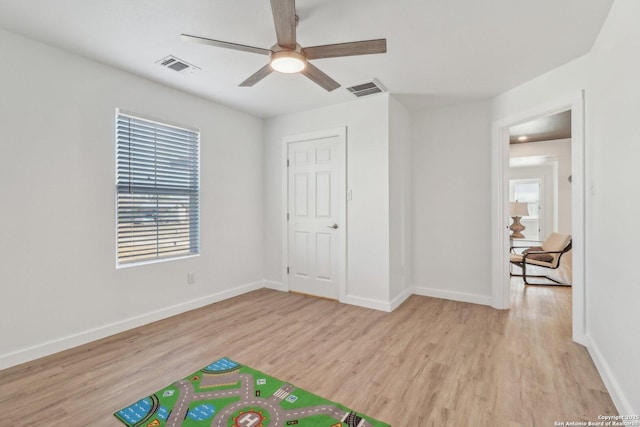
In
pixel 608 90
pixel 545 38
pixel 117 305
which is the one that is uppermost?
pixel 545 38

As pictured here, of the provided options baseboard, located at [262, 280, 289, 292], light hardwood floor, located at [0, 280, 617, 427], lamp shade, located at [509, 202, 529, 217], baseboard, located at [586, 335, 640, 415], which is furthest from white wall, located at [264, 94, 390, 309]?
lamp shade, located at [509, 202, 529, 217]

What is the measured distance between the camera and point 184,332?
3.03m

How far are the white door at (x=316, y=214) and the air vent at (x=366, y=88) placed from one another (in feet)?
1.87

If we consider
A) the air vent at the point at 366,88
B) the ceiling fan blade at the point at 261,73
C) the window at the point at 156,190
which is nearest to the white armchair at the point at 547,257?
the air vent at the point at 366,88

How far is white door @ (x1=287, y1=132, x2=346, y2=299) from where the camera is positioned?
4.04 meters

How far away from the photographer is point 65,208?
266cm

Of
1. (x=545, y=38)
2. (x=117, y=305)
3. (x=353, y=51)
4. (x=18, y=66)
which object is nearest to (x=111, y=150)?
(x=18, y=66)

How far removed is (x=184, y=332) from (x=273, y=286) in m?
1.73

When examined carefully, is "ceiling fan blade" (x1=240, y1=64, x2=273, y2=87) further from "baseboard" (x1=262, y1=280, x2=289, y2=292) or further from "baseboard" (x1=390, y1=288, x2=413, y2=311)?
"baseboard" (x1=262, y1=280, x2=289, y2=292)

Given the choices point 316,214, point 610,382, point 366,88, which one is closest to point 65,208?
point 316,214

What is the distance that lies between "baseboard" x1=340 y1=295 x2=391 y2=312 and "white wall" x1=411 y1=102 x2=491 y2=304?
0.91 meters

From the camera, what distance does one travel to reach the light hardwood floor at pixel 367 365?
1.87m

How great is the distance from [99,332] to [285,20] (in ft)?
10.3

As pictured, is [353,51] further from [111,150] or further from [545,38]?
[111,150]
